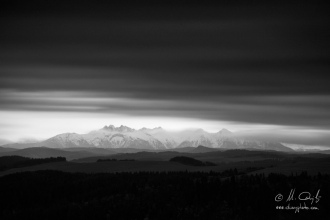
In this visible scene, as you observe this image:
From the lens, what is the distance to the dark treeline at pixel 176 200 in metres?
122

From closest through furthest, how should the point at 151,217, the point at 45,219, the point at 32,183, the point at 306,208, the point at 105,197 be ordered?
the point at 306,208 → the point at 151,217 → the point at 45,219 → the point at 105,197 → the point at 32,183

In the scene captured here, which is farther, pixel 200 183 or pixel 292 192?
pixel 200 183

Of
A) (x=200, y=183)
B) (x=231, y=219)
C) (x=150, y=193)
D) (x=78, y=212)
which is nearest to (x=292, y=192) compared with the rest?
(x=231, y=219)

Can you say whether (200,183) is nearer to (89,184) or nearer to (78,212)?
(78,212)

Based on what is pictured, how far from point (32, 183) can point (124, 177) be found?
30979 mm

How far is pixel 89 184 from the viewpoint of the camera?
18338 centimetres

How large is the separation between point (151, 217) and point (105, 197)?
26191 millimetres

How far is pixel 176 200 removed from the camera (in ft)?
451

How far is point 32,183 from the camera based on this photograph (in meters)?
198

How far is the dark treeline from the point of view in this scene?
122500 mm

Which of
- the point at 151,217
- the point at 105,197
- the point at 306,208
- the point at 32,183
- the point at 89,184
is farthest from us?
the point at 32,183

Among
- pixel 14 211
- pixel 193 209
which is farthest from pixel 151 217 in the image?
pixel 14 211

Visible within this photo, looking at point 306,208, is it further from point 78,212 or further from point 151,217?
point 78,212

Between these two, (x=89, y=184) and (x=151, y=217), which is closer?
(x=151, y=217)
